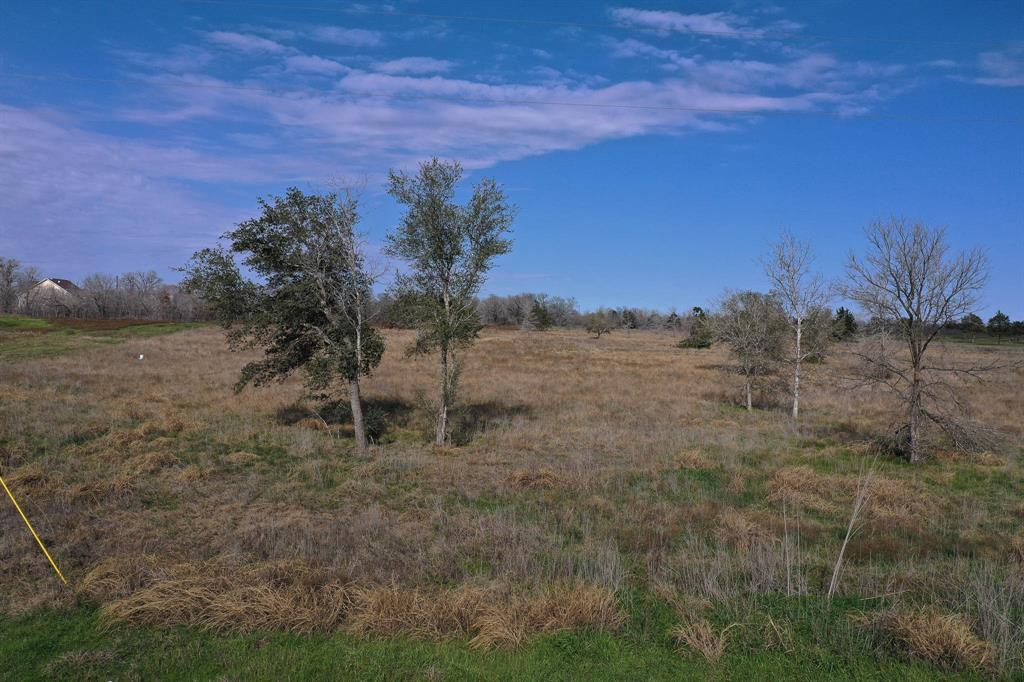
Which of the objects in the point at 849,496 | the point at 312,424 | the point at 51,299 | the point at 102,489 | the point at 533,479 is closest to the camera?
the point at 102,489

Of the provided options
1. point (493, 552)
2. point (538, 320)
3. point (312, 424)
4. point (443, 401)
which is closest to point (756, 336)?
point (443, 401)

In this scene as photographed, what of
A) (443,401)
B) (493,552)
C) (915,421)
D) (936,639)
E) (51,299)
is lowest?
(493,552)

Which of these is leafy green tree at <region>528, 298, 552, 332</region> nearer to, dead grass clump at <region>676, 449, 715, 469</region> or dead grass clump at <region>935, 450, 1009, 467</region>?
dead grass clump at <region>935, 450, 1009, 467</region>

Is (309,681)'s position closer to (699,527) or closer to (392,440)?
(699,527)

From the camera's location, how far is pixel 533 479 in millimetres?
13180

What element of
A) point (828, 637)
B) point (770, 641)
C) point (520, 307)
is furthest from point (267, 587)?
point (520, 307)

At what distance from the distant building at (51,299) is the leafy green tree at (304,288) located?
342 feet

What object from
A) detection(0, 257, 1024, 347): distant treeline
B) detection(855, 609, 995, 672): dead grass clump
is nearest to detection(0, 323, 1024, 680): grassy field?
detection(855, 609, 995, 672): dead grass clump

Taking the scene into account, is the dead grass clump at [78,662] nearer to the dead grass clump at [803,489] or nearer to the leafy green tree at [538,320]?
the dead grass clump at [803,489]

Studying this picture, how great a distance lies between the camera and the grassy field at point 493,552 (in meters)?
5.94

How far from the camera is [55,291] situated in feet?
364

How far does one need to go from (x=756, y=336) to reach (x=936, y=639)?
71.3 ft

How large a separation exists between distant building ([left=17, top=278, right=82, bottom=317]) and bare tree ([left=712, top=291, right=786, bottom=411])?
359ft

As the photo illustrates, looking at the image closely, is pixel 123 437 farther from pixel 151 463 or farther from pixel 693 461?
pixel 693 461
